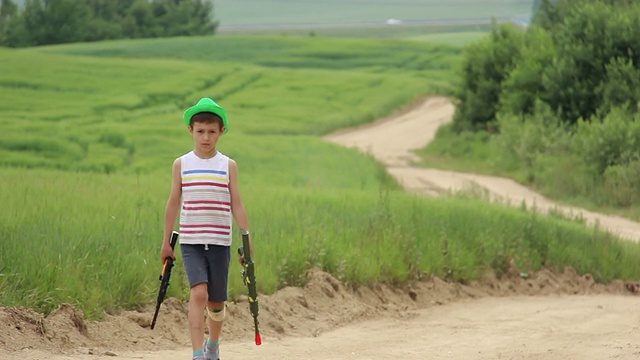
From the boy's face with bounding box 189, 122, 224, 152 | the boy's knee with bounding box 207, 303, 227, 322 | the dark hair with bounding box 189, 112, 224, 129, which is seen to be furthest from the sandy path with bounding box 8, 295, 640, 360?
the dark hair with bounding box 189, 112, 224, 129

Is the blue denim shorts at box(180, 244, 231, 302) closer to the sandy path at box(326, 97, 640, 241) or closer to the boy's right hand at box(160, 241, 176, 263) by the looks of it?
the boy's right hand at box(160, 241, 176, 263)

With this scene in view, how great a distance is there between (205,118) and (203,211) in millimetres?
Result: 639

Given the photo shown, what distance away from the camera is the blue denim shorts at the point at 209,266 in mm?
8711

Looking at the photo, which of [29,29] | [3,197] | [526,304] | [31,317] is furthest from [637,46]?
[29,29]

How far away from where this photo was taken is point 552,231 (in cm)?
1875

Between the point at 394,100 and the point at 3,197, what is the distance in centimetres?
5427

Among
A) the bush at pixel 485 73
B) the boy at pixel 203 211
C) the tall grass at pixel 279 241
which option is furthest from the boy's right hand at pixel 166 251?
the bush at pixel 485 73

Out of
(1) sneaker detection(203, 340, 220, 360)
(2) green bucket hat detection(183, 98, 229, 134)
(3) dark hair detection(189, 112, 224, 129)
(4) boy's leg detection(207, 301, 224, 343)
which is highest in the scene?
(2) green bucket hat detection(183, 98, 229, 134)

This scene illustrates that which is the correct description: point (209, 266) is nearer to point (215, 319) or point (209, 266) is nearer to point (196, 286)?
point (196, 286)

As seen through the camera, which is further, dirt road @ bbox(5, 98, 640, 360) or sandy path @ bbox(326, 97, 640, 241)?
sandy path @ bbox(326, 97, 640, 241)

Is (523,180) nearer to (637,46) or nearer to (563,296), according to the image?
(637,46)

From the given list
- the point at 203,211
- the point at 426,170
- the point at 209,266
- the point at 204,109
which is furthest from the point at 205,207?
the point at 426,170

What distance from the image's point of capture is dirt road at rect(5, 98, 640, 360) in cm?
1069

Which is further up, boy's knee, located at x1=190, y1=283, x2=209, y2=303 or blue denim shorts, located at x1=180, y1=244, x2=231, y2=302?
blue denim shorts, located at x1=180, y1=244, x2=231, y2=302
